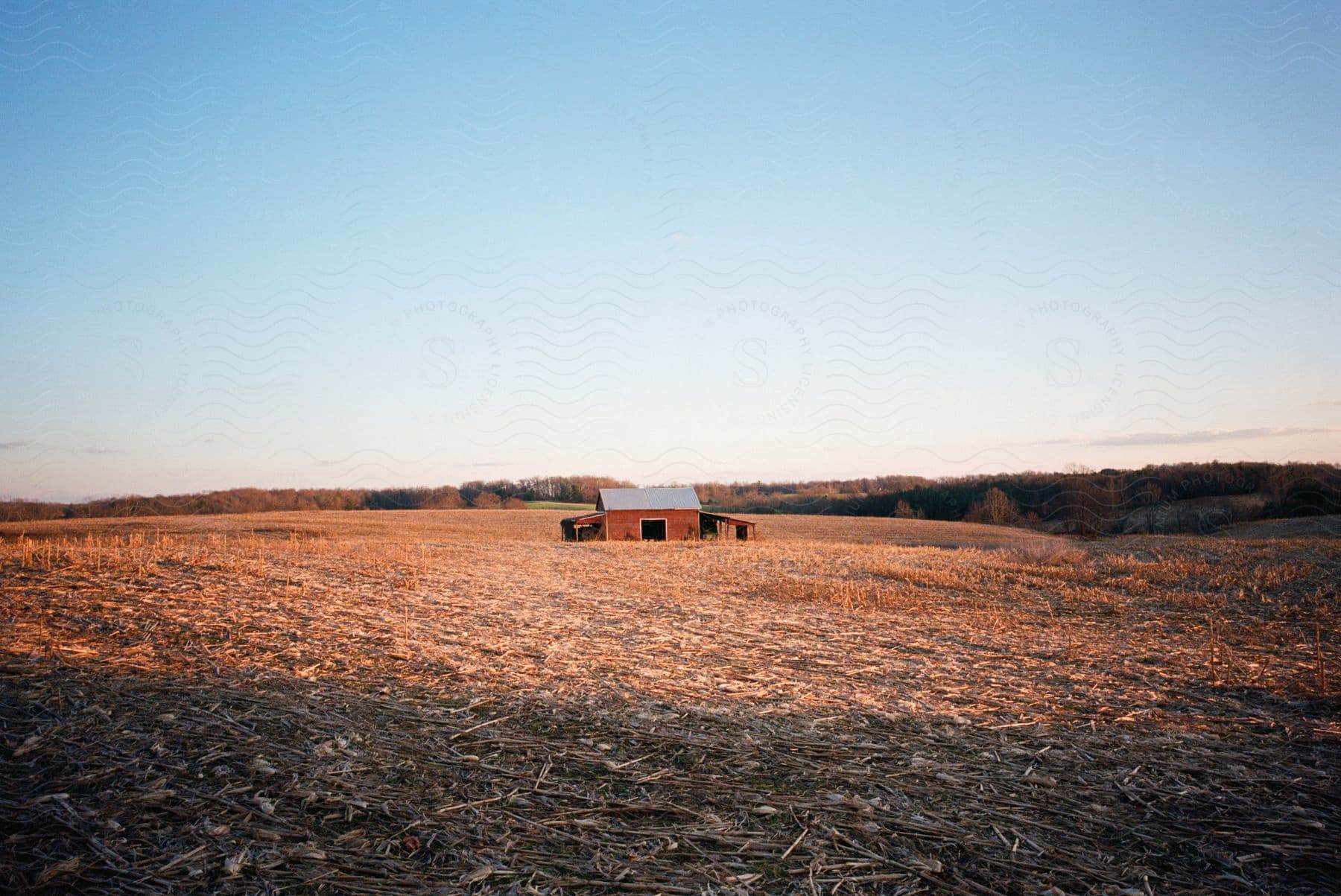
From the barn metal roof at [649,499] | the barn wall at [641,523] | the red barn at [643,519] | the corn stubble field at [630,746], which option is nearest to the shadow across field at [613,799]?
the corn stubble field at [630,746]

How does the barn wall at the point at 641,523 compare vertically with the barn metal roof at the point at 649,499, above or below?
below

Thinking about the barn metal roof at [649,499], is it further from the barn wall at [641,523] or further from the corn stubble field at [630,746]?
the corn stubble field at [630,746]

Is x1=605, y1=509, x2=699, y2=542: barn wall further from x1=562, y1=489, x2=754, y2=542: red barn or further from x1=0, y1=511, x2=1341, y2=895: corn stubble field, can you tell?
x1=0, y1=511, x2=1341, y2=895: corn stubble field

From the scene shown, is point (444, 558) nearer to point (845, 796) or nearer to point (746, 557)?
point (746, 557)

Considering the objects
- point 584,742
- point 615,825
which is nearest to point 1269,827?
point 615,825

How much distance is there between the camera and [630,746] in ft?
22.7

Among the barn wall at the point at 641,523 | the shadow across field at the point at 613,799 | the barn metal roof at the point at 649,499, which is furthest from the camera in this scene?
the barn metal roof at the point at 649,499

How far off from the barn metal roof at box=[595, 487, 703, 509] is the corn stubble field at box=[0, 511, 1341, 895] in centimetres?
3490

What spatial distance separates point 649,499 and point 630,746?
44.5 metres

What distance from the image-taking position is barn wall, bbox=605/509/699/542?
164ft

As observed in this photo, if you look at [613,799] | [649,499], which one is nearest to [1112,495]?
[649,499]

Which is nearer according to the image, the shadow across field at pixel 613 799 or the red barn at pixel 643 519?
the shadow across field at pixel 613 799

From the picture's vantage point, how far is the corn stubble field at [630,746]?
4738 mm

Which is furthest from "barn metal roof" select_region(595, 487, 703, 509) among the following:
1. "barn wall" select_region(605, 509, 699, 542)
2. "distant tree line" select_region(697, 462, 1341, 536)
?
"distant tree line" select_region(697, 462, 1341, 536)
